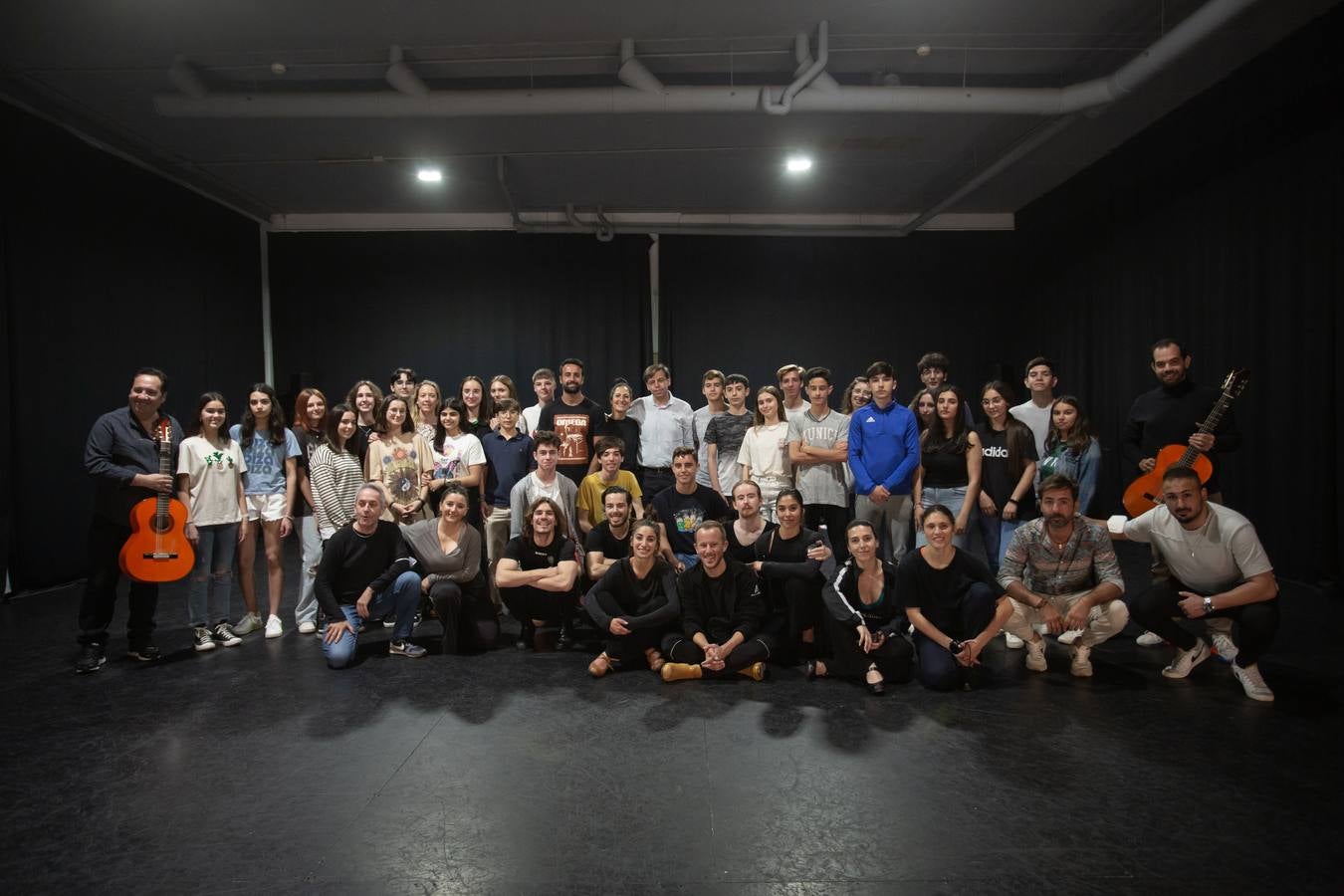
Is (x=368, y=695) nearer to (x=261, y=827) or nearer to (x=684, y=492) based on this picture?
(x=261, y=827)

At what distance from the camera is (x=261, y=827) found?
2057mm

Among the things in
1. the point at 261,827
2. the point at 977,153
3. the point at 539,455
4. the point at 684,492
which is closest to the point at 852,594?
the point at 684,492

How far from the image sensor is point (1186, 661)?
318cm

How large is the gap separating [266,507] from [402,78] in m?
2.84

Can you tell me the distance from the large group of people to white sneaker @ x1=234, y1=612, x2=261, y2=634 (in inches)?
0.8

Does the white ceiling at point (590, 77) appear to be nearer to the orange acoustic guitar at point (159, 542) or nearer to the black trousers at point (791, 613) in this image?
the orange acoustic guitar at point (159, 542)

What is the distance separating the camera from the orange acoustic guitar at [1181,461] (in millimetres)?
Result: 3420

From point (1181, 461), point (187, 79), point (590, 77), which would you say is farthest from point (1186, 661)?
point (187, 79)

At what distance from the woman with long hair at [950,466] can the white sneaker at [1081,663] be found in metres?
0.80

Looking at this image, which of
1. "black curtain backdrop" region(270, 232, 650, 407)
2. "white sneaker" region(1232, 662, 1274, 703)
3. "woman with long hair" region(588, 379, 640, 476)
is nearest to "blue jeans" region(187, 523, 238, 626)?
"woman with long hair" region(588, 379, 640, 476)

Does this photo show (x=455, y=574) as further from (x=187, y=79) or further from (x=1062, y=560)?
(x=187, y=79)

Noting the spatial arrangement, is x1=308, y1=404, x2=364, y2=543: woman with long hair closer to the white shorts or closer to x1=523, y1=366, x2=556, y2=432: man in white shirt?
the white shorts

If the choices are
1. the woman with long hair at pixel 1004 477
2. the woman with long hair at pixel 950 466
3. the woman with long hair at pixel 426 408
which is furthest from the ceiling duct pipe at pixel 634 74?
the woman with long hair at pixel 1004 477

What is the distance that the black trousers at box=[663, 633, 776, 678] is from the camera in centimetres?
323
